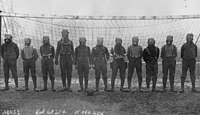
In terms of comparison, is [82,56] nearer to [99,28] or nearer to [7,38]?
[99,28]

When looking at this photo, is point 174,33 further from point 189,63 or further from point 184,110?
point 184,110

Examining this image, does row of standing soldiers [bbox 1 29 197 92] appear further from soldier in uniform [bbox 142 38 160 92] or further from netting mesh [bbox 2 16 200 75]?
netting mesh [bbox 2 16 200 75]

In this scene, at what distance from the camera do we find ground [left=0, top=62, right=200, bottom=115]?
8.59 m

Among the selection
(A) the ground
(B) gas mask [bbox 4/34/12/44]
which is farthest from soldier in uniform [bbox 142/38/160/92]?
(B) gas mask [bbox 4/34/12/44]

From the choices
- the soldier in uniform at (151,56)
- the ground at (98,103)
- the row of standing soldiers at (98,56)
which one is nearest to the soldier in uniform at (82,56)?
the row of standing soldiers at (98,56)

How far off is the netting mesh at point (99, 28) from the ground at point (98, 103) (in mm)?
2476

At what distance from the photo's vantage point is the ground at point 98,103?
8586 millimetres

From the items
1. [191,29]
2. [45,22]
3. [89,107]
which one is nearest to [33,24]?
[45,22]

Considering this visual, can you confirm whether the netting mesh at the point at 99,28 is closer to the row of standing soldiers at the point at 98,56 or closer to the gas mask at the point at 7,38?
the gas mask at the point at 7,38

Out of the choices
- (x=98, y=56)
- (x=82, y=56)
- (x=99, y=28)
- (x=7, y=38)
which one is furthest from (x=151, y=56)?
(x=7, y=38)

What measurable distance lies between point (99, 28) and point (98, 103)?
358 centimetres

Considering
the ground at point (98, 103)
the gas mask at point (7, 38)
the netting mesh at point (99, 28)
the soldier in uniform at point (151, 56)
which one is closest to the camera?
the ground at point (98, 103)

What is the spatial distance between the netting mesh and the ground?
8.12 ft

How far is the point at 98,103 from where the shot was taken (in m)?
9.29
